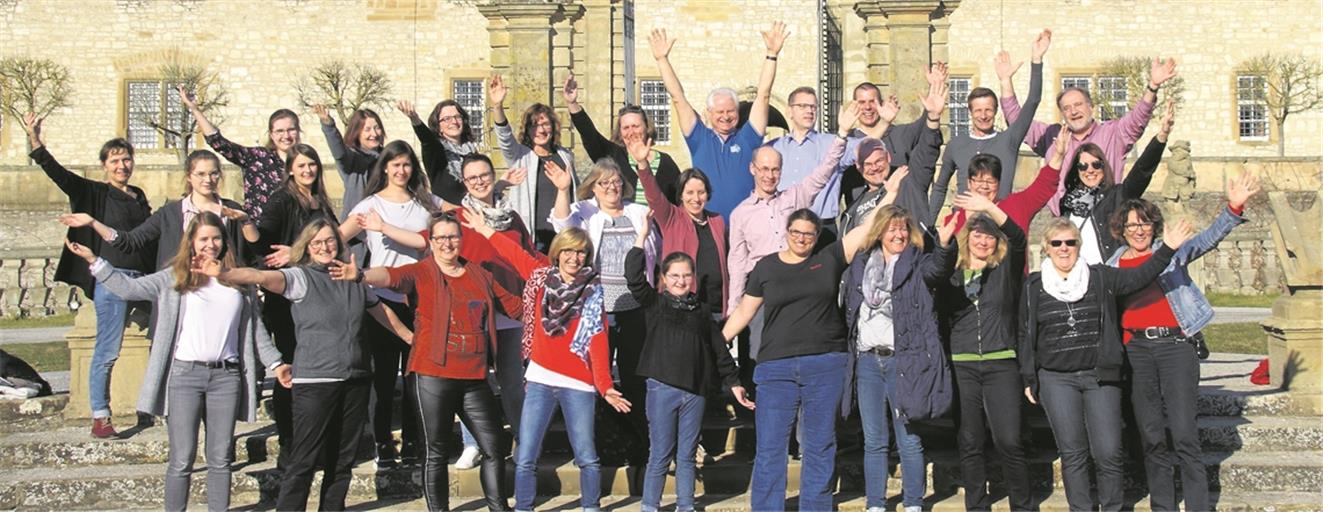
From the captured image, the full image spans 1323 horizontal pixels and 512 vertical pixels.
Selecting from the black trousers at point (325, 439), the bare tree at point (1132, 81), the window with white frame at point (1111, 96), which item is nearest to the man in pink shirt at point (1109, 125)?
the black trousers at point (325, 439)

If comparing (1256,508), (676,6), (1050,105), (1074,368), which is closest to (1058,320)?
(1074,368)

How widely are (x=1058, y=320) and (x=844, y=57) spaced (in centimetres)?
1537

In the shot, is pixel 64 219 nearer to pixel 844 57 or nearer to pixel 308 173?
pixel 308 173

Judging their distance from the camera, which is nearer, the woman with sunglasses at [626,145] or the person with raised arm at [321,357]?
the person with raised arm at [321,357]

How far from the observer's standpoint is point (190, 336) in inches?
270

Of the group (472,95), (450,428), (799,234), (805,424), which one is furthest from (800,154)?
(472,95)

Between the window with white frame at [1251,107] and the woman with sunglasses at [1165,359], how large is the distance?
27.4 meters

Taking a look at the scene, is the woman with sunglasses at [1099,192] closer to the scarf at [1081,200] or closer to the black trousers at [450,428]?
the scarf at [1081,200]

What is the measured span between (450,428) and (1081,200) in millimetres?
3638

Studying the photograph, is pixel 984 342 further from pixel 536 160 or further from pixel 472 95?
pixel 472 95

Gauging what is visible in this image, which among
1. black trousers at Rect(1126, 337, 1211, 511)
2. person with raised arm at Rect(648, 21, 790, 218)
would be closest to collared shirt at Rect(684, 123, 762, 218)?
person with raised arm at Rect(648, 21, 790, 218)

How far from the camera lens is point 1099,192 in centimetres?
761

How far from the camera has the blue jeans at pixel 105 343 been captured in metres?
8.34

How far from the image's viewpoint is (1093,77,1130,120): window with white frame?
103 ft
